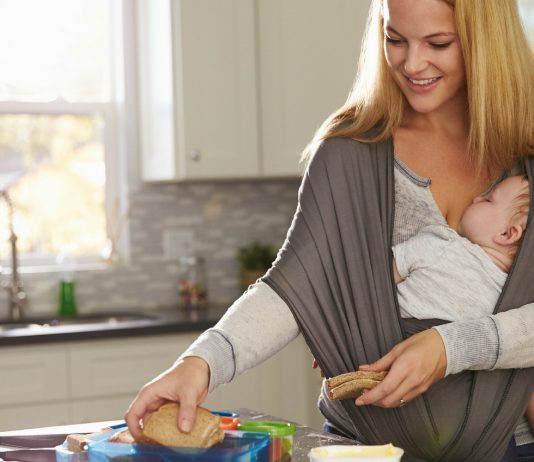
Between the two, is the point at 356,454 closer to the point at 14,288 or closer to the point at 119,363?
the point at 119,363

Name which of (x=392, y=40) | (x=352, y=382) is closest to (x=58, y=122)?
(x=392, y=40)

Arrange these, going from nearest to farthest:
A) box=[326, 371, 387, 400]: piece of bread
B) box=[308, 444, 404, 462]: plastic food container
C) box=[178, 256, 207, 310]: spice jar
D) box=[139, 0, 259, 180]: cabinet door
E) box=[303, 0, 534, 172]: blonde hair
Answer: box=[308, 444, 404, 462]: plastic food container
box=[326, 371, 387, 400]: piece of bread
box=[303, 0, 534, 172]: blonde hair
box=[139, 0, 259, 180]: cabinet door
box=[178, 256, 207, 310]: spice jar

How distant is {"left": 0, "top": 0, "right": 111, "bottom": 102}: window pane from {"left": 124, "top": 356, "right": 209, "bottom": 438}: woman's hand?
296 cm

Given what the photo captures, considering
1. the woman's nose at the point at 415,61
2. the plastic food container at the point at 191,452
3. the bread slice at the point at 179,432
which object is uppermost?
the woman's nose at the point at 415,61

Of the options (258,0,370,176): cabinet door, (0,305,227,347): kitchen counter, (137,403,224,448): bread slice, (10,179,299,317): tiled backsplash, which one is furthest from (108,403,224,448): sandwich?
(10,179,299,317): tiled backsplash

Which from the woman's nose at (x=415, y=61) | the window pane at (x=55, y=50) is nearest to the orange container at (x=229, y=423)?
the woman's nose at (x=415, y=61)

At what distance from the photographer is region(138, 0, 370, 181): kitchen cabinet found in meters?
4.04

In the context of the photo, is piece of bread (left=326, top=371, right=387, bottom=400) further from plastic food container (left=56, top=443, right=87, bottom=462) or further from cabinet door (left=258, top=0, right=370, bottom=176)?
cabinet door (left=258, top=0, right=370, bottom=176)

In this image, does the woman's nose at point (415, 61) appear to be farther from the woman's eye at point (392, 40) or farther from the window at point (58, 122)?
the window at point (58, 122)

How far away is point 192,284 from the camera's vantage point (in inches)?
171

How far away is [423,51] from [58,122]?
2.79m

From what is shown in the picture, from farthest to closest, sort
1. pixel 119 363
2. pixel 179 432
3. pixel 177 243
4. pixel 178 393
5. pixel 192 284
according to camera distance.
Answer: pixel 177 243, pixel 192 284, pixel 119 363, pixel 178 393, pixel 179 432

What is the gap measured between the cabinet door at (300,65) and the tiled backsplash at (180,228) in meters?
0.44

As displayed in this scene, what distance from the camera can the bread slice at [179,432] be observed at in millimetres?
1426
